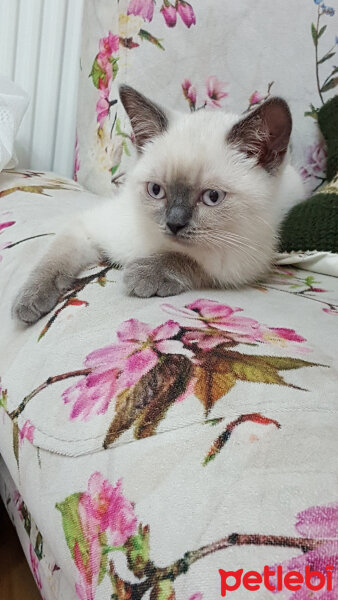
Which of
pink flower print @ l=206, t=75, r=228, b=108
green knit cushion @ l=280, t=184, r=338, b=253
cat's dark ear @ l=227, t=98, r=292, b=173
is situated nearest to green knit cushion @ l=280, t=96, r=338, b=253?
green knit cushion @ l=280, t=184, r=338, b=253

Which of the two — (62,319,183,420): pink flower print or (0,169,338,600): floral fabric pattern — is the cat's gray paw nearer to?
(0,169,338,600): floral fabric pattern

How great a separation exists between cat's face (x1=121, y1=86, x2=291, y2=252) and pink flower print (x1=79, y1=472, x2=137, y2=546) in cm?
49

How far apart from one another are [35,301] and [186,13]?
2.93ft

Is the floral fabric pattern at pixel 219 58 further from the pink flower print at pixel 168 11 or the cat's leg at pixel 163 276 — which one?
the cat's leg at pixel 163 276

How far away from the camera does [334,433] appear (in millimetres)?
447

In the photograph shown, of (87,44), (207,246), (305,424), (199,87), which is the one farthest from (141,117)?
(305,424)

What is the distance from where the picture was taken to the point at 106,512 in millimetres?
468

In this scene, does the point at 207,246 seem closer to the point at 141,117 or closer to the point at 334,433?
the point at 141,117

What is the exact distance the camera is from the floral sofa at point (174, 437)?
1.26ft

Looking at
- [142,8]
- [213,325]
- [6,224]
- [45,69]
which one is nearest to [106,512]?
[213,325]

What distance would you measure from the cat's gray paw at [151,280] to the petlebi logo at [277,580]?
442 millimetres

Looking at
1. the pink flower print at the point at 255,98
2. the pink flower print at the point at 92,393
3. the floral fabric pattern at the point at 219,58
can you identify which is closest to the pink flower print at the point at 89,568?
the pink flower print at the point at 92,393

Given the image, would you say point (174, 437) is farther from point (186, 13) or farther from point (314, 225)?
point (186, 13)

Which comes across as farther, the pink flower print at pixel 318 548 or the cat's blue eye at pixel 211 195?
the cat's blue eye at pixel 211 195
